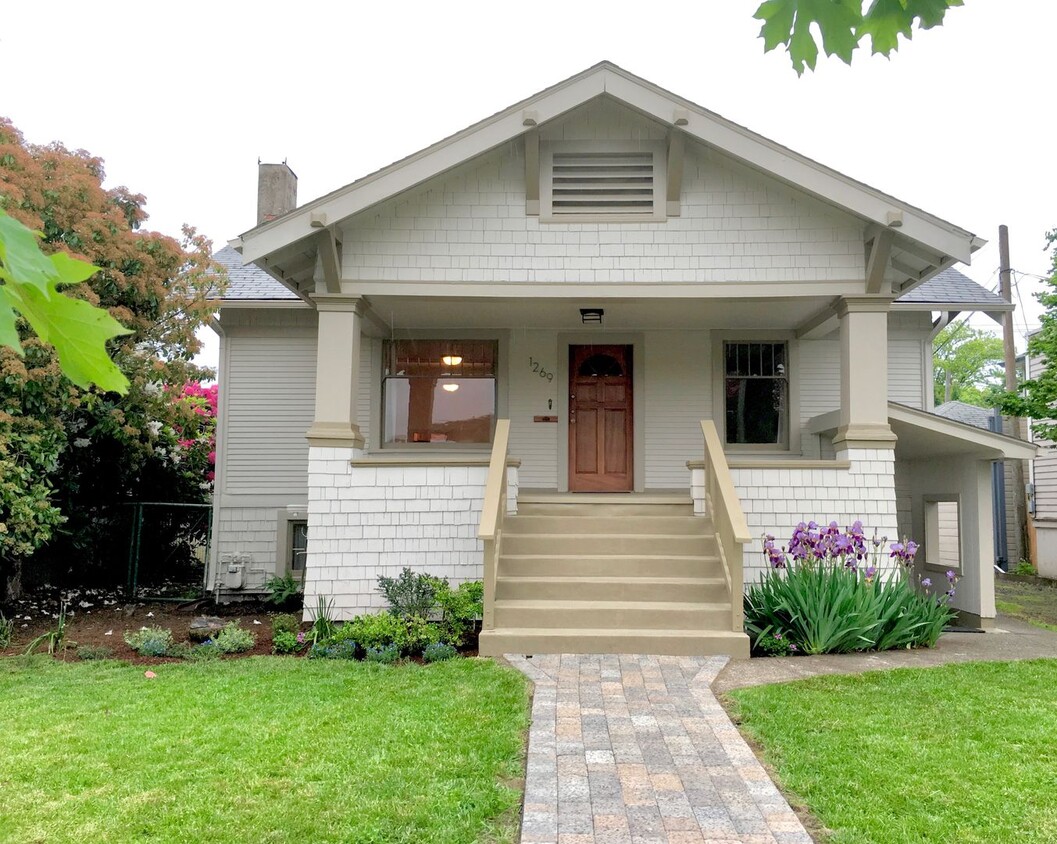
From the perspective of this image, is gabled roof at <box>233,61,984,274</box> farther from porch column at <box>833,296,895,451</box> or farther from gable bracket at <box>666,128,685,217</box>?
porch column at <box>833,296,895,451</box>

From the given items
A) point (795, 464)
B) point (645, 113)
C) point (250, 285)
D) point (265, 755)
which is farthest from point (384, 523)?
point (645, 113)

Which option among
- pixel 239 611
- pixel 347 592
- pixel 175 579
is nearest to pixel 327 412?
pixel 347 592

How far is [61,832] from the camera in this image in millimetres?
3578

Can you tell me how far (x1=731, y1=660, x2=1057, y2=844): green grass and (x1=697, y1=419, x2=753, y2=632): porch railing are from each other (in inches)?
48.5

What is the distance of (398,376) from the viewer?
35.6ft

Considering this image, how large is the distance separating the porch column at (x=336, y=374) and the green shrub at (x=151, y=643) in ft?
7.50

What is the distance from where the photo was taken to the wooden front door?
35.6 ft

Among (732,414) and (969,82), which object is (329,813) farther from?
(732,414)

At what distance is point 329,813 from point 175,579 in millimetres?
10457

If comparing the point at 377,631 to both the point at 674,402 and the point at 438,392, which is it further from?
the point at 674,402

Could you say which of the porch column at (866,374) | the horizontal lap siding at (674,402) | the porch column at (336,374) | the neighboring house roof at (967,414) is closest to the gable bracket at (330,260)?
the porch column at (336,374)

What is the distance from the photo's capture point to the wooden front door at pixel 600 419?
35.6 ft

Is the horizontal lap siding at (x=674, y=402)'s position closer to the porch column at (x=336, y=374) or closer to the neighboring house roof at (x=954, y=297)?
the neighboring house roof at (x=954, y=297)

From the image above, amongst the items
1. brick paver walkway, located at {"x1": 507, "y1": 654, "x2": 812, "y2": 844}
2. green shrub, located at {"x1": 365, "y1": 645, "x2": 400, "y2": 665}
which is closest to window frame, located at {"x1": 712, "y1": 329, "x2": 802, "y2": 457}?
brick paver walkway, located at {"x1": 507, "y1": 654, "x2": 812, "y2": 844}
